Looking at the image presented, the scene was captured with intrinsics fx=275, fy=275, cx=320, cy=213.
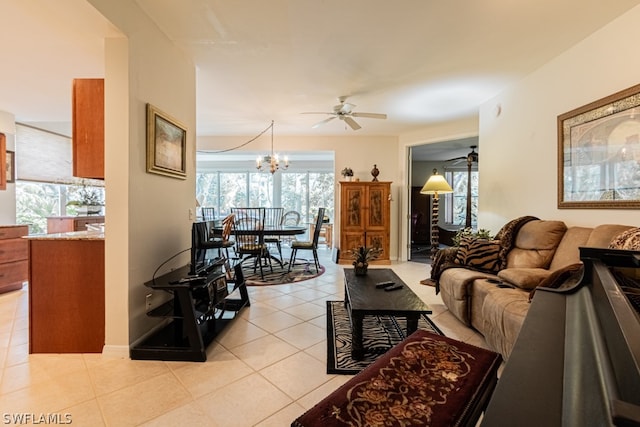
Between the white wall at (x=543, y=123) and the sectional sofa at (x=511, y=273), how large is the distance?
0.99 feet

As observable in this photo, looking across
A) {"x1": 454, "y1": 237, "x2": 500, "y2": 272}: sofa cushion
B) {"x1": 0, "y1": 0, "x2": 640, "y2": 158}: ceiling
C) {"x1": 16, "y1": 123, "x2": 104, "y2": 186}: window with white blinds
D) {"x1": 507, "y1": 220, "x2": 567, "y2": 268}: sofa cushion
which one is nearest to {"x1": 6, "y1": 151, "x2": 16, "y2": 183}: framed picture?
{"x1": 16, "y1": 123, "x2": 104, "y2": 186}: window with white blinds

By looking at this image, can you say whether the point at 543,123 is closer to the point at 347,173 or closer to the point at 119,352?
the point at 347,173

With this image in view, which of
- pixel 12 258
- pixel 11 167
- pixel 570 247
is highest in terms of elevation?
pixel 11 167

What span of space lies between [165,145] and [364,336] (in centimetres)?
247

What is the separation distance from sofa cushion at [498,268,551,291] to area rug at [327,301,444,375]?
29.7 inches

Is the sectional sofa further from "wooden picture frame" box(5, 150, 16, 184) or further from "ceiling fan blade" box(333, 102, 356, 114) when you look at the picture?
"wooden picture frame" box(5, 150, 16, 184)

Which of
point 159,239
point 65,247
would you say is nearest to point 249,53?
point 159,239

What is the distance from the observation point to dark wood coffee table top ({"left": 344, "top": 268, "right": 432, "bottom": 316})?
2016 mm

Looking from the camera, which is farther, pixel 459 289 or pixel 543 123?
pixel 543 123

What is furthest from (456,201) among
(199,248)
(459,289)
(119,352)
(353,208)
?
(119,352)

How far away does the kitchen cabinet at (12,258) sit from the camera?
11.5 ft

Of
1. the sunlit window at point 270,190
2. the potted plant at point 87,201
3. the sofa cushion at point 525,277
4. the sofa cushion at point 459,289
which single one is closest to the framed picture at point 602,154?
the sofa cushion at point 525,277

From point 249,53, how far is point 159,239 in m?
1.98

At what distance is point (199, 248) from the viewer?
2494mm
